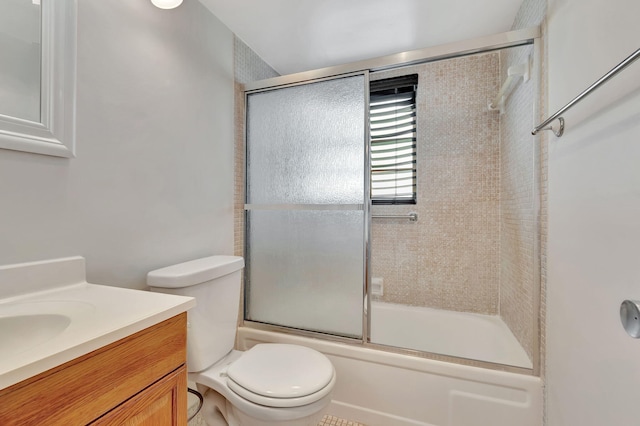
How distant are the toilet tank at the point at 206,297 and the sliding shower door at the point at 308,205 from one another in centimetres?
43

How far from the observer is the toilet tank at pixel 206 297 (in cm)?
114

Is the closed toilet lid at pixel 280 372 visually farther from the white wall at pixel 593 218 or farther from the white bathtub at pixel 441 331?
the white wall at pixel 593 218

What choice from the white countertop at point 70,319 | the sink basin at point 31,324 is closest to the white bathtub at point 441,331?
the white countertop at point 70,319

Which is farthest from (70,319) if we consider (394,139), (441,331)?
(394,139)

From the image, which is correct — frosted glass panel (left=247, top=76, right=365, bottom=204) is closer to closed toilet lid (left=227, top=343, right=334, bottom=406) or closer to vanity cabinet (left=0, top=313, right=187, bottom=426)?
closed toilet lid (left=227, top=343, right=334, bottom=406)

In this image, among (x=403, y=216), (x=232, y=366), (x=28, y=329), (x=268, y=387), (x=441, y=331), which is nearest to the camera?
(x=28, y=329)

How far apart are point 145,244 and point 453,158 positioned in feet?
6.65

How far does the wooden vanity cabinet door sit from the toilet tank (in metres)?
0.44

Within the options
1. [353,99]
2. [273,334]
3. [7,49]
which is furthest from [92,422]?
[353,99]

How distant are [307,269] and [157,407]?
3.65 feet

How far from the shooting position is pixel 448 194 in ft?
7.11

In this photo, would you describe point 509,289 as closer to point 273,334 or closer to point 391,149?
point 391,149

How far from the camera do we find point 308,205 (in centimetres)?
169

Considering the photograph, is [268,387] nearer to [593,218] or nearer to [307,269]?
[307,269]
